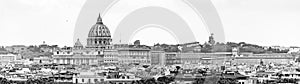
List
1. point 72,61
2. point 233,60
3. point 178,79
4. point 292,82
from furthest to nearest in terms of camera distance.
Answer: point 233,60
point 72,61
point 178,79
point 292,82

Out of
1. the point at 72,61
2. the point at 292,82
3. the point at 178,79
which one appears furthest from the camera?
the point at 72,61

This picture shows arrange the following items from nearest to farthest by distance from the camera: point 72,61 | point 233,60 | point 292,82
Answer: point 292,82
point 72,61
point 233,60

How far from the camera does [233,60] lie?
199125 mm

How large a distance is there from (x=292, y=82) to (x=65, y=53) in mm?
109425

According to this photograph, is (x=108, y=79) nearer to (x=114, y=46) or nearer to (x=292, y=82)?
(x=292, y=82)

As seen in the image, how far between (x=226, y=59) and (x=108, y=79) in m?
106

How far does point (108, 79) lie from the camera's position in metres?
91.5

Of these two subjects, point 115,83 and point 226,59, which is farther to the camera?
point 226,59

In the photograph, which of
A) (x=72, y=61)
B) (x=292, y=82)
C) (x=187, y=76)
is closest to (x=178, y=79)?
(x=187, y=76)

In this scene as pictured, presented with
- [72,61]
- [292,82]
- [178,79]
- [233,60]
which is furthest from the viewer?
[233,60]

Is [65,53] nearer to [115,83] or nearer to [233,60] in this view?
[233,60]

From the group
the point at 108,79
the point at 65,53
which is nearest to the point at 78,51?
the point at 65,53

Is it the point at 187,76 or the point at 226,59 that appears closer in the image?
the point at 187,76

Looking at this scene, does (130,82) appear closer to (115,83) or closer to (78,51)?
(115,83)
